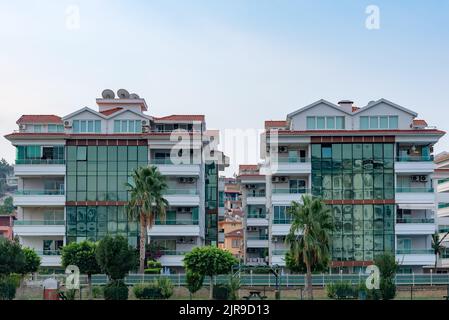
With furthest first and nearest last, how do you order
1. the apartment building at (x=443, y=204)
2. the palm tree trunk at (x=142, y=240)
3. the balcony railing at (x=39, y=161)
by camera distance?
the apartment building at (x=443, y=204) → the balcony railing at (x=39, y=161) → the palm tree trunk at (x=142, y=240)

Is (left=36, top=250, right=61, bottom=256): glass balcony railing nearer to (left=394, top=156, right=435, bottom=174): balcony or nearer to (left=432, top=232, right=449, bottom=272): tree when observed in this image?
(left=394, top=156, right=435, bottom=174): balcony

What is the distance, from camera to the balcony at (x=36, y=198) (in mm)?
53188

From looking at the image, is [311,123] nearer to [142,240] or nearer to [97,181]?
[142,240]

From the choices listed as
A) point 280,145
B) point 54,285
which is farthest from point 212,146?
point 54,285

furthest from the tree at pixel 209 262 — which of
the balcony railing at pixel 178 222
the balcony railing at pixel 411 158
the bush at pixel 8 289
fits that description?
the balcony railing at pixel 411 158

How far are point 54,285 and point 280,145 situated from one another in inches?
758

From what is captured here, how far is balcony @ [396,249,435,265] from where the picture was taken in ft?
171

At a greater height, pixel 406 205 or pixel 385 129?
pixel 385 129

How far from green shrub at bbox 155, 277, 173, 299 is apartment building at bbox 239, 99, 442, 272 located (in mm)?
12130

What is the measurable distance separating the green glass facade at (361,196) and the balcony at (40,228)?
1582cm

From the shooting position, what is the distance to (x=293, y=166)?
174 ft

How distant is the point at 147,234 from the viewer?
53.3m

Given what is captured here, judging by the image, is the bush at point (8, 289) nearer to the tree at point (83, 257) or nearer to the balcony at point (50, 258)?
the tree at point (83, 257)
